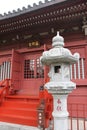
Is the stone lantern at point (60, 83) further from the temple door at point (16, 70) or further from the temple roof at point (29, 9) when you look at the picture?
the temple door at point (16, 70)

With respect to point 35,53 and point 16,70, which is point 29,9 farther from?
point 16,70

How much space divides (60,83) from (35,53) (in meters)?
4.45

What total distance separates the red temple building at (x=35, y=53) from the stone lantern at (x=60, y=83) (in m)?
Answer: 1.65

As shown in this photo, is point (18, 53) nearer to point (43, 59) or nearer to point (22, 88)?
point (22, 88)

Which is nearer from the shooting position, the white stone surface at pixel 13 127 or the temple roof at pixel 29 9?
the white stone surface at pixel 13 127

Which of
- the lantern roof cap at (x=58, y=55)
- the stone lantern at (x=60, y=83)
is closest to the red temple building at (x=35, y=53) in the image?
the stone lantern at (x=60, y=83)

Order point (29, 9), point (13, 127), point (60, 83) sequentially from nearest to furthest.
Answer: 1. point (60, 83)
2. point (13, 127)
3. point (29, 9)

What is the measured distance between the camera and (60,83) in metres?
2.91

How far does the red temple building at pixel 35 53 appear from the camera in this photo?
529 cm

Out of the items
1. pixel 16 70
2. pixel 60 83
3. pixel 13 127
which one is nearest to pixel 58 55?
pixel 60 83

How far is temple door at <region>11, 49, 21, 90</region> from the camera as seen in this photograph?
22.9 ft

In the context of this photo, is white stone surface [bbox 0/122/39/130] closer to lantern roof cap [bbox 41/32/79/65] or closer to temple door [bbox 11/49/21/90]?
temple door [bbox 11/49/21/90]

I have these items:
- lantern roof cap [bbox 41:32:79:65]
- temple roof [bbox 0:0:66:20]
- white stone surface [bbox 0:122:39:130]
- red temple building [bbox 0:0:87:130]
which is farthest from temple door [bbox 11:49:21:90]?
lantern roof cap [bbox 41:32:79:65]

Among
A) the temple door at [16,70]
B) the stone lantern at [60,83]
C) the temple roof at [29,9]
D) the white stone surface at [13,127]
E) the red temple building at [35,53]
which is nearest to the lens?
the stone lantern at [60,83]
